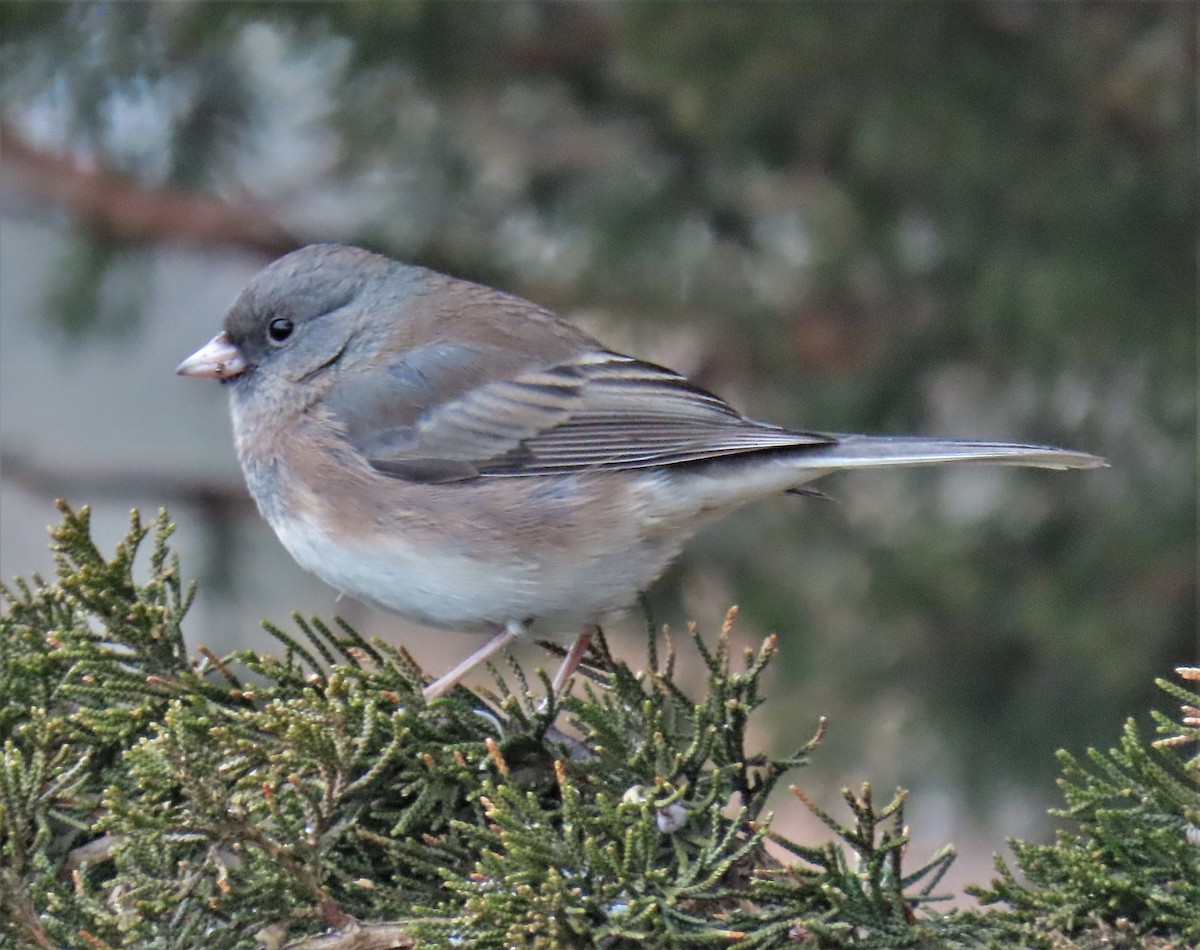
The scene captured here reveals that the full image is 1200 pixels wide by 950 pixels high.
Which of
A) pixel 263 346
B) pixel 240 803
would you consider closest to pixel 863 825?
pixel 240 803

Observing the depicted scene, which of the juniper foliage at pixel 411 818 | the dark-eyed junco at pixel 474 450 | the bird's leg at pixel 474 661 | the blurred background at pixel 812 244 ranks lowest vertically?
the juniper foliage at pixel 411 818

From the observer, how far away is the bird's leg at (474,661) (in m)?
1.82

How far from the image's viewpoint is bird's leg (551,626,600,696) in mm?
1938


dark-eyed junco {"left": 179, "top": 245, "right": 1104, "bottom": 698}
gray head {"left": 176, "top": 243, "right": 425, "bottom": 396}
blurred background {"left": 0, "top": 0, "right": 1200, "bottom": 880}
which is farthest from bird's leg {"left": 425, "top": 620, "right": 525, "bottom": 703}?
blurred background {"left": 0, "top": 0, "right": 1200, "bottom": 880}

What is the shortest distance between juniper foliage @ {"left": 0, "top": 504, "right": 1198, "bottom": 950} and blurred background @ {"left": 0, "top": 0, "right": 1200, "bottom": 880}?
1.50m

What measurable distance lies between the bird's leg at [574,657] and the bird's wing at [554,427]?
28cm

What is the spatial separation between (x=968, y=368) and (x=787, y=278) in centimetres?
53

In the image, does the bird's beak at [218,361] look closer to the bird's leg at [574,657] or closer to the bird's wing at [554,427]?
the bird's wing at [554,427]

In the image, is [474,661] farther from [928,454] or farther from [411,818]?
[928,454]

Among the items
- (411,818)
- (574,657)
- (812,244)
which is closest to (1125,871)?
(411,818)

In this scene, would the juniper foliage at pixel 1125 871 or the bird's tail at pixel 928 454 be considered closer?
the juniper foliage at pixel 1125 871

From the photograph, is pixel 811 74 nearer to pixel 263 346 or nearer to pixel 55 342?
pixel 263 346

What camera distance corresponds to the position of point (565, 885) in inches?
50.5

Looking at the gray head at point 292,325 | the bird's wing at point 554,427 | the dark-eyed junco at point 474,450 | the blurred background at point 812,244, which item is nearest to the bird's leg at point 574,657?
the dark-eyed junco at point 474,450
